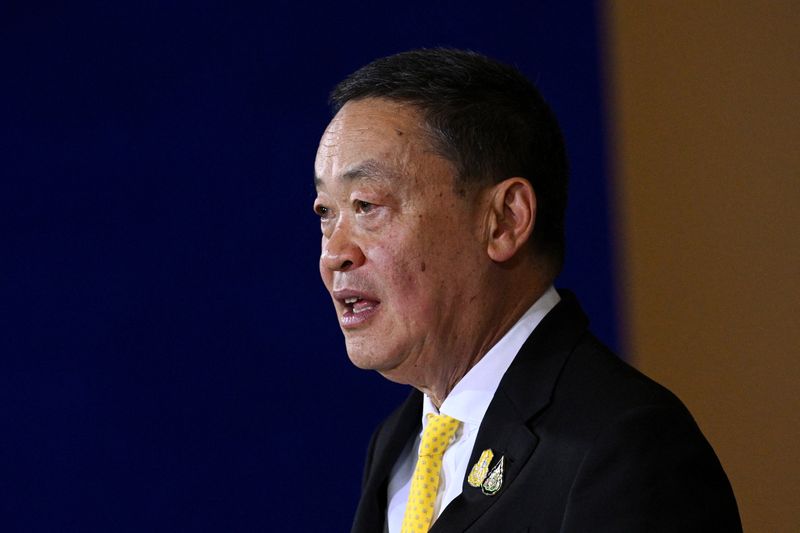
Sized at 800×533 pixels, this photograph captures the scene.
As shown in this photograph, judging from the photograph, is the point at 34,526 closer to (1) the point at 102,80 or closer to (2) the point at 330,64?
(1) the point at 102,80

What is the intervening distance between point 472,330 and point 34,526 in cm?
155

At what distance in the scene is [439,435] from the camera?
1.52 meters

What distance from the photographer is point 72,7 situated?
2.68 m

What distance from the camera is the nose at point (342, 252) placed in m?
1.49

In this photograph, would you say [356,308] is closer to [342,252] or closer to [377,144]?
[342,252]

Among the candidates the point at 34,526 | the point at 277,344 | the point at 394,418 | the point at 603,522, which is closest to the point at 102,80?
the point at 277,344

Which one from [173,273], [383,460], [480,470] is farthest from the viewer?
[173,273]

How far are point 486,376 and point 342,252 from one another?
10.3 inches

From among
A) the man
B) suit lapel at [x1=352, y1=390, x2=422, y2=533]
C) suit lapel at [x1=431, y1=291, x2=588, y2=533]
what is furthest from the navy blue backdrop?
suit lapel at [x1=431, y1=291, x2=588, y2=533]

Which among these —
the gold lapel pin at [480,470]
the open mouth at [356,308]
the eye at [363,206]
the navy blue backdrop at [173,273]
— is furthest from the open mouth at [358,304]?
the navy blue backdrop at [173,273]

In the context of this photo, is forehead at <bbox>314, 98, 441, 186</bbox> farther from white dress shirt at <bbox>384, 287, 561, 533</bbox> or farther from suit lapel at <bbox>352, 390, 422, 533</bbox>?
suit lapel at <bbox>352, 390, 422, 533</bbox>

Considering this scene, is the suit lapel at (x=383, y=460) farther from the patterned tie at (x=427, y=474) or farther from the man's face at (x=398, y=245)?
the man's face at (x=398, y=245)

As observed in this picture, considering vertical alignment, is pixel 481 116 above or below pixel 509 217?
above

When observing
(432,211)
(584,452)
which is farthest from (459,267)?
(584,452)
